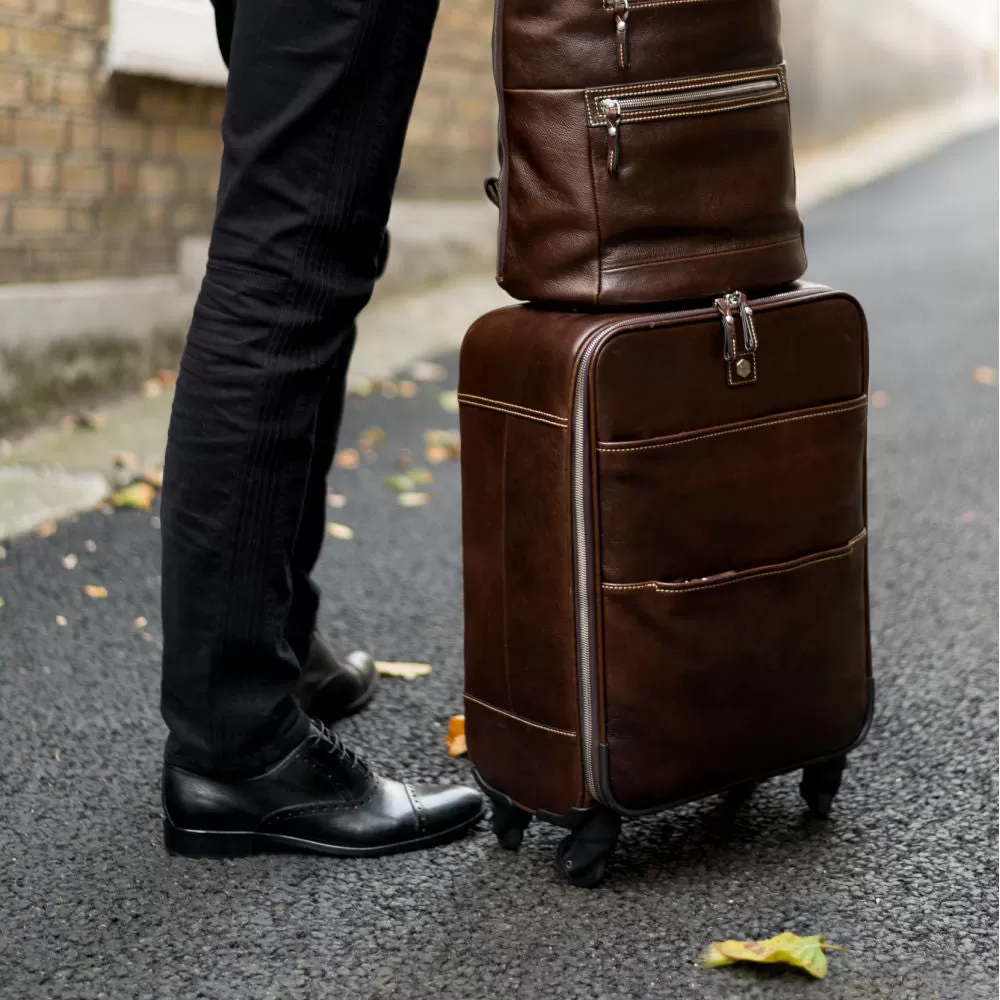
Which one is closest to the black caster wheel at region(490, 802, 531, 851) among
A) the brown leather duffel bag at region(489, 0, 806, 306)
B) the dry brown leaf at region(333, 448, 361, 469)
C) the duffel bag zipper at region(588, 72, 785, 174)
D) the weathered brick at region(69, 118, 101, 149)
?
the brown leather duffel bag at region(489, 0, 806, 306)

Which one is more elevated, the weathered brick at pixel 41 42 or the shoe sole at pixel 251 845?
the weathered brick at pixel 41 42

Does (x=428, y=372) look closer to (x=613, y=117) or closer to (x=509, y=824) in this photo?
(x=509, y=824)

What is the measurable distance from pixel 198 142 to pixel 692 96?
3451 mm

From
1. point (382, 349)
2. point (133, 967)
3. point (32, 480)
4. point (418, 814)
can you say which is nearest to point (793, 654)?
point (418, 814)

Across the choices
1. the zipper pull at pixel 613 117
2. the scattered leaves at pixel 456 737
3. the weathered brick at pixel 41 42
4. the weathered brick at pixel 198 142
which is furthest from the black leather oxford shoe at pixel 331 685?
the weathered brick at pixel 198 142

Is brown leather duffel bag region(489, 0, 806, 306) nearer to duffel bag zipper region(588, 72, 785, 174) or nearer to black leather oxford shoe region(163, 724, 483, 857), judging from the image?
duffel bag zipper region(588, 72, 785, 174)

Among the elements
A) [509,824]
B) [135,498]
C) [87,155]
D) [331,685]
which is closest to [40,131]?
[87,155]

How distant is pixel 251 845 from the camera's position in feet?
5.84

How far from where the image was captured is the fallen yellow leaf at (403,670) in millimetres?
2410

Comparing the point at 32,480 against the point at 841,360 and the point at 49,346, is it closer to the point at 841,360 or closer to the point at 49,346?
the point at 49,346

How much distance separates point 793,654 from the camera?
177 centimetres

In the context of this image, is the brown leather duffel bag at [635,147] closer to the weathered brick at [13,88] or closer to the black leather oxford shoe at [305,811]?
the black leather oxford shoe at [305,811]

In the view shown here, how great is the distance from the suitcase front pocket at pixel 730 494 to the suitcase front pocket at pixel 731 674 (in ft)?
0.09

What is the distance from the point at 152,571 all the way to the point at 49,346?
57.0 inches
